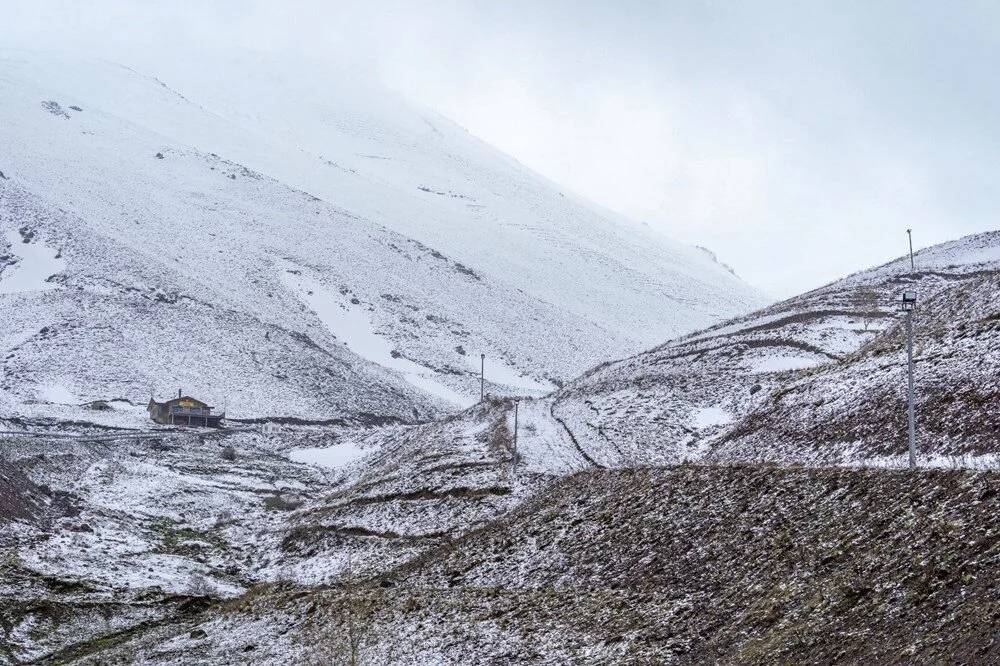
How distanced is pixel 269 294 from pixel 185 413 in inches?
1796

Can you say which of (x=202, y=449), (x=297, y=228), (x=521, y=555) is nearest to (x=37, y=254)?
(x=297, y=228)

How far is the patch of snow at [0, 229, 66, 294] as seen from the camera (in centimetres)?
11769

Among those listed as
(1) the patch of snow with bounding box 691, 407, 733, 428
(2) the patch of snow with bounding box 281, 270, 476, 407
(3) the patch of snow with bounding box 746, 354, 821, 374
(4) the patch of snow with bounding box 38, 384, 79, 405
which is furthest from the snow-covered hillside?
(1) the patch of snow with bounding box 691, 407, 733, 428

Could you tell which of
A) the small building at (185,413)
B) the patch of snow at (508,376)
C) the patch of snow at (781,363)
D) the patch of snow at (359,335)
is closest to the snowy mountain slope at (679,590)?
the patch of snow at (781,363)

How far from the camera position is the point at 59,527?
1770 inches

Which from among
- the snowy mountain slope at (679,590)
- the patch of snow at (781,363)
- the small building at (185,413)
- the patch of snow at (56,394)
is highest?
the patch of snow at (781,363)

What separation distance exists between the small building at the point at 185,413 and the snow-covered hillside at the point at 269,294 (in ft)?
12.4

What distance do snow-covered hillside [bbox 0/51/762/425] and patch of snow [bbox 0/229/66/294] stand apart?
1.14ft

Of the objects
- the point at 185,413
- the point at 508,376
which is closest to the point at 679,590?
the point at 185,413

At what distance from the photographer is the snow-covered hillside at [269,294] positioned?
104m

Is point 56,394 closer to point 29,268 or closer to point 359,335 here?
point 29,268

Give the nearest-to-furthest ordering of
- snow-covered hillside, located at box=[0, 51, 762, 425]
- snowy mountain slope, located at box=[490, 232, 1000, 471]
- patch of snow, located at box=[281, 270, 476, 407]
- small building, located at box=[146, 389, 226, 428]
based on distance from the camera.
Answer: snowy mountain slope, located at box=[490, 232, 1000, 471] < small building, located at box=[146, 389, 226, 428] < snow-covered hillside, located at box=[0, 51, 762, 425] < patch of snow, located at box=[281, 270, 476, 407]

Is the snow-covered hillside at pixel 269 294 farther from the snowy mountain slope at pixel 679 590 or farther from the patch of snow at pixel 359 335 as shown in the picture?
the snowy mountain slope at pixel 679 590

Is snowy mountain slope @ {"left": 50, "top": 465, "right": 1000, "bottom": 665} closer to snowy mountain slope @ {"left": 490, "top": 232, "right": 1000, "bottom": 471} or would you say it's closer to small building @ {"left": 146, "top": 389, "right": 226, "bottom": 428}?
snowy mountain slope @ {"left": 490, "top": 232, "right": 1000, "bottom": 471}
